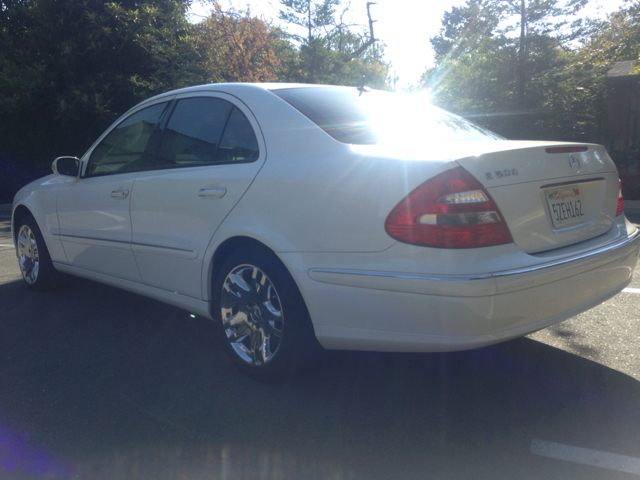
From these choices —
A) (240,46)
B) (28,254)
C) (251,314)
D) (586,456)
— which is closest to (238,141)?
(251,314)

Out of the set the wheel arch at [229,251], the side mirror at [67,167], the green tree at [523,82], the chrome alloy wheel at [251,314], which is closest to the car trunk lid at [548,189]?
the wheel arch at [229,251]

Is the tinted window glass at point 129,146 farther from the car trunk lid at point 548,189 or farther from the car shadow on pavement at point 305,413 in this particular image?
the car trunk lid at point 548,189

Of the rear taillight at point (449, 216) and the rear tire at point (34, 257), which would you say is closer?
the rear taillight at point (449, 216)

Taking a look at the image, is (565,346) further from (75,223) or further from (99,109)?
(99,109)

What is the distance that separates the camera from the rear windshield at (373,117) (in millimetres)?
2980

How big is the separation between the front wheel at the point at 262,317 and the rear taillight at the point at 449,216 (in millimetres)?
708

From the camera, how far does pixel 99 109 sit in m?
15.9

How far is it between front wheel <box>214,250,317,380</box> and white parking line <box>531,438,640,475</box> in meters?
1.12

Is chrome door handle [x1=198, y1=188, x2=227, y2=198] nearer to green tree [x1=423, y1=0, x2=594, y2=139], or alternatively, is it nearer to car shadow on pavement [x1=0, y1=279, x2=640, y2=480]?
car shadow on pavement [x1=0, y1=279, x2=640, y2=480]

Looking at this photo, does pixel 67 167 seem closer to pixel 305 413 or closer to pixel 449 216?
pixel 305 413

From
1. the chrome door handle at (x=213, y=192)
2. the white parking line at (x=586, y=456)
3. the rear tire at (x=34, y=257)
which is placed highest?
the chrome door handle at (x=213, y=192)

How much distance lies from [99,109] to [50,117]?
2.44 m

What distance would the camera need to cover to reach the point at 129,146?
4.24 m

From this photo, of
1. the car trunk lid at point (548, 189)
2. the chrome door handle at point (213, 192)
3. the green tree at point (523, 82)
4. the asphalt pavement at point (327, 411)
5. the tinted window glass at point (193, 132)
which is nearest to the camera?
the asphalt pavement at point (327, 411)
